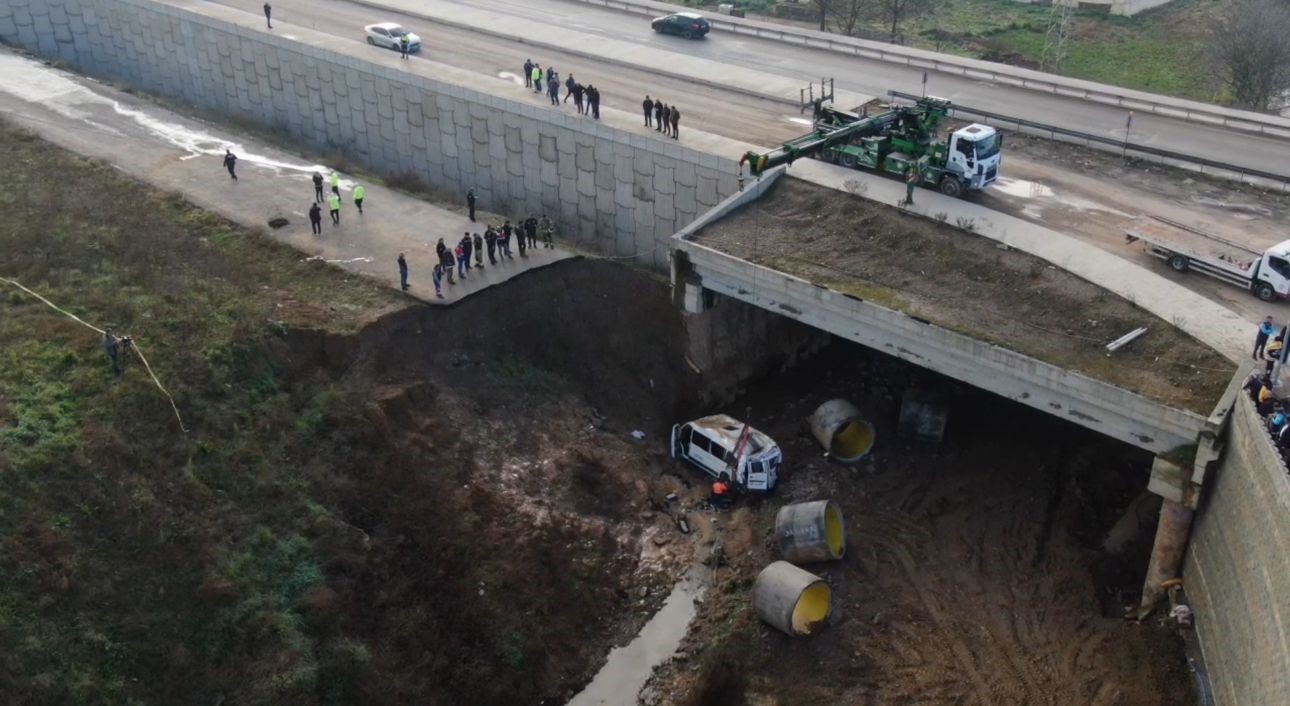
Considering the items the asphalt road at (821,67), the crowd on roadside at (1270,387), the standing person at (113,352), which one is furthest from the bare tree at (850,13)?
the standing person at (113,352)

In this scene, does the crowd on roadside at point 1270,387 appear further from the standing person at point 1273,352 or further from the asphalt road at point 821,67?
the asphalt road at point 821,67

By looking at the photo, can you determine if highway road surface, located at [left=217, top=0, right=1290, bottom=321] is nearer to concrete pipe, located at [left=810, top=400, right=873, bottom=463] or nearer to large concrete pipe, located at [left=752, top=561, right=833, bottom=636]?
concrete pipe, located at [left=810, top=400, right=873, bottom=463]

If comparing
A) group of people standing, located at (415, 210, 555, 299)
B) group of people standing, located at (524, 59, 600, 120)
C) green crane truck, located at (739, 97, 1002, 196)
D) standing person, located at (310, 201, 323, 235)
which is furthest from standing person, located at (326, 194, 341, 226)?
green crane truck, located at (739, 97, 1002, 196)

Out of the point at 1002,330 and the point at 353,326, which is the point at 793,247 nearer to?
the point at 1002,330

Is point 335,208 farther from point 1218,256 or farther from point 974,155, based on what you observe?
point 1218,256

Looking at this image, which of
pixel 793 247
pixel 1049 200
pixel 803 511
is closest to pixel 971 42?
pixel 1049 200

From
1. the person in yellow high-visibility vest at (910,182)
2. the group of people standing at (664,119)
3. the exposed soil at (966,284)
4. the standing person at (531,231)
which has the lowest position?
the standing person at (531,231)

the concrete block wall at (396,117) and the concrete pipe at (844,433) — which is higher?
the concrete block wall at (396,117)
